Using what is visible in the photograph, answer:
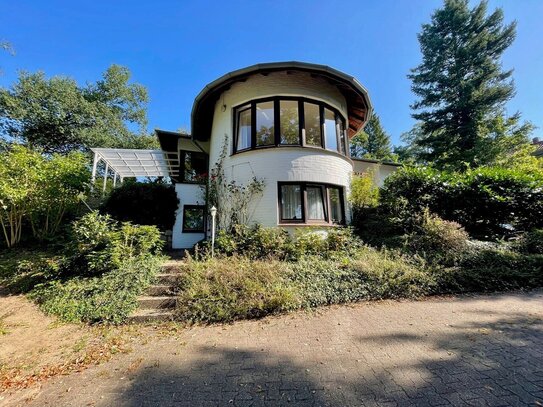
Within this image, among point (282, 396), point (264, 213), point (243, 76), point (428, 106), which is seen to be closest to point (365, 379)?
point (282, 396)

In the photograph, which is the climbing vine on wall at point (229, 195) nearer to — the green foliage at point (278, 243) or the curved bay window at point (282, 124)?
the green foliage at point (278, 243)

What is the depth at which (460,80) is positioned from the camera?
18922mm

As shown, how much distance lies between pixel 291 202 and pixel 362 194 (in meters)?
2.86

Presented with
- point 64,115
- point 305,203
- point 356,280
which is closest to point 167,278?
point 356,280

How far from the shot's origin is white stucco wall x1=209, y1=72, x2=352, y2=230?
8078 mm

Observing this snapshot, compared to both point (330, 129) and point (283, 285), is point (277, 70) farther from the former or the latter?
point (283, 285)

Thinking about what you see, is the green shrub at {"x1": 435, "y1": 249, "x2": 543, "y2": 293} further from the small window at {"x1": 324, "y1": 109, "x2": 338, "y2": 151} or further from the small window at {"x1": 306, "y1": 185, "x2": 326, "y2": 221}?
the small window at {"x1": 324, "y1": 109, "x2": 338, "y2": 151}

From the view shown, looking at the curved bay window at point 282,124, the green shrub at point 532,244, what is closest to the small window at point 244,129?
the curved bay window at point 282,124

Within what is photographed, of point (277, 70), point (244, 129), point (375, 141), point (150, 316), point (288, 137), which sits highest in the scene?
point (375, 141)

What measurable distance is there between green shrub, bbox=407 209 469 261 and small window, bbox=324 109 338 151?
3.97m

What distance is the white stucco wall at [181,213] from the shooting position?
10.4 meters

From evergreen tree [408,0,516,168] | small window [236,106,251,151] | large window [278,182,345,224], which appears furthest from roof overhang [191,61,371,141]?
evergreen tree [408,0,516,168]

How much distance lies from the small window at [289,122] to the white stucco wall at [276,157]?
328 millimetres

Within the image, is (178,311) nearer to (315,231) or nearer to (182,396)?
(182,396)
